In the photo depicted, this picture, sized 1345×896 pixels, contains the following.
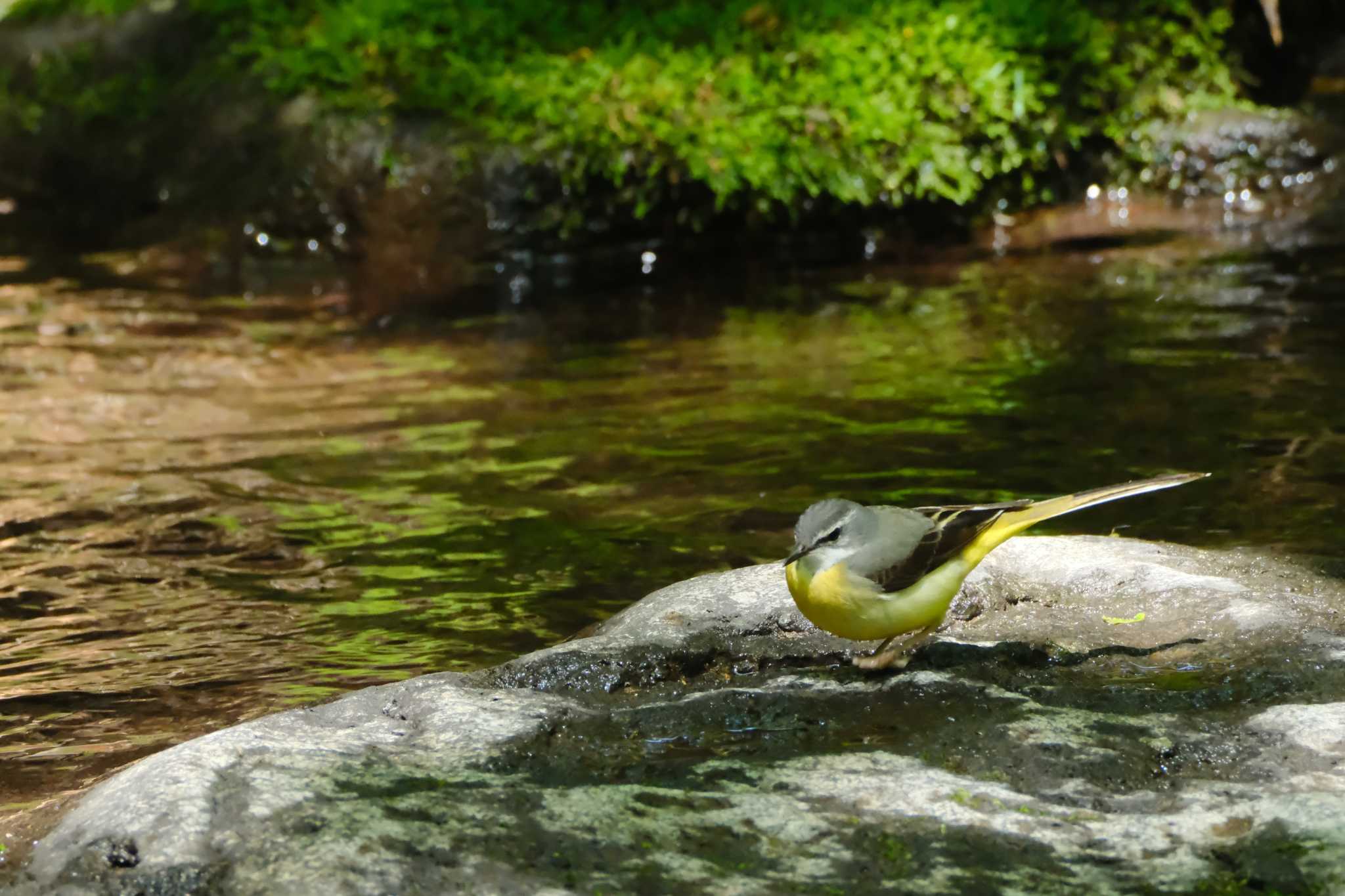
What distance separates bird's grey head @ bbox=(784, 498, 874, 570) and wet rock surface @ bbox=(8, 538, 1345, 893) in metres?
0.33

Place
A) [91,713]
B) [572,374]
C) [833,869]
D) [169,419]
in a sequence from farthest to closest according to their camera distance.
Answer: [572,374] < [169,419] < [91,713] < [833,869]

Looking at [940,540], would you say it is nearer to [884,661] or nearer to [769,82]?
[884,661]

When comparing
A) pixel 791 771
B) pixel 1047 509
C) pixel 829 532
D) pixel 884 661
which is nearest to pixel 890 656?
pixel 884 661

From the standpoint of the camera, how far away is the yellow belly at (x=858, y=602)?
334 cm

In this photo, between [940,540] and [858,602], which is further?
[940,540]

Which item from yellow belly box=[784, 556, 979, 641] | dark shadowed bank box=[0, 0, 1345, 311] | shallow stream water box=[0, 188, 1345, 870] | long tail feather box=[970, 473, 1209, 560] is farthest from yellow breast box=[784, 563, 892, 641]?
dark shadowed bank box=[0, 0, 1345, 311]

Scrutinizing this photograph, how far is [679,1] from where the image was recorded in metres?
12.2

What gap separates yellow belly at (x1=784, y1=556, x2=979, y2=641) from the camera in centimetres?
334

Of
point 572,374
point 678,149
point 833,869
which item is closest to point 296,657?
point 833,869

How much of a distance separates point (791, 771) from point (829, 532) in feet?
2.30

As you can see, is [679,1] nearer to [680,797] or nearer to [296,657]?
[296,657]

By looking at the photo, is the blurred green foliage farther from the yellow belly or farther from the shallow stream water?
the yellow belly

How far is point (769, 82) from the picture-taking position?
10.8m

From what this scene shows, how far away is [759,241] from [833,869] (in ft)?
28.6
